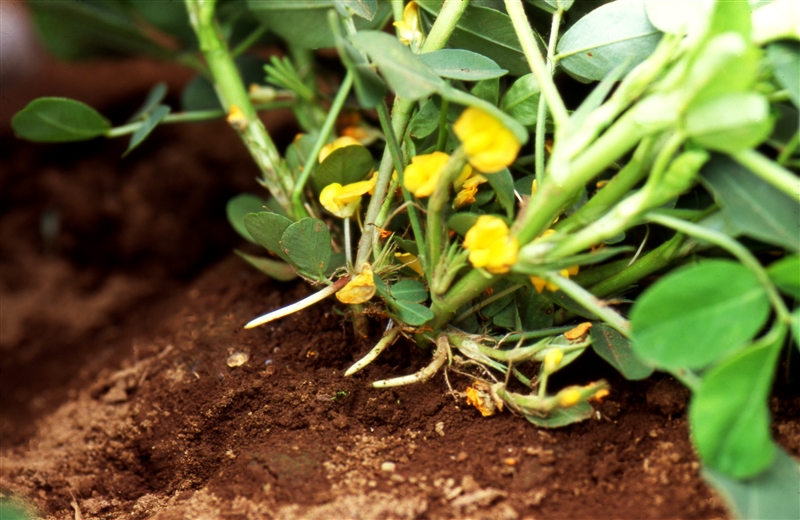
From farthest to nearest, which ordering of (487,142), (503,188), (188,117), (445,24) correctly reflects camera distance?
(188,117), (445,24), (503,188), (487,142)

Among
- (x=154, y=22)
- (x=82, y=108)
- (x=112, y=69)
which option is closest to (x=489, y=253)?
(x=82, y=108)

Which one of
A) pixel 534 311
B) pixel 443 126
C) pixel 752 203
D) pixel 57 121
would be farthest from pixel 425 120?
pixel 57 121

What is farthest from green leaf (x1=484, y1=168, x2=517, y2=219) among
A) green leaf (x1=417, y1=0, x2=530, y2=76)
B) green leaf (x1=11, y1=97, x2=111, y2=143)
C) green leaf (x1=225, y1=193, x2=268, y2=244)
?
green leaf (x1=11, y1=97, x2=111, y2=143)

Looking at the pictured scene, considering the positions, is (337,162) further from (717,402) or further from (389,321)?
(717,402)

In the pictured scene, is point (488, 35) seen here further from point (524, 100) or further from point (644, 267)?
point (644, 267)

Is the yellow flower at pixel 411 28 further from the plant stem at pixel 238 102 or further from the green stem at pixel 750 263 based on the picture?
the green stem at pixel 750 263

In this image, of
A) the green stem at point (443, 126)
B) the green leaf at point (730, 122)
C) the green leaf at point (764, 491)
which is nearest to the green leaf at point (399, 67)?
the green stem at point (443, 126)

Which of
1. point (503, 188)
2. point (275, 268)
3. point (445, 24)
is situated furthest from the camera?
point (275, 268)
